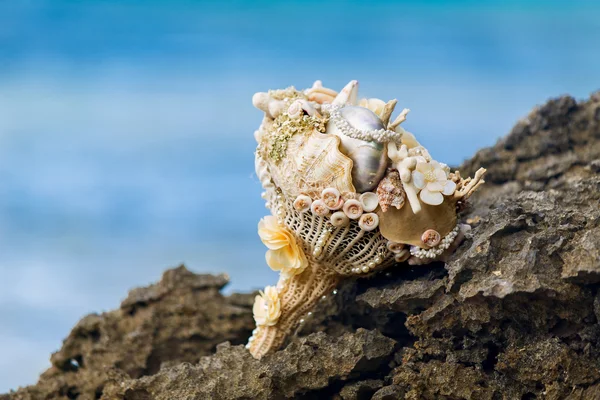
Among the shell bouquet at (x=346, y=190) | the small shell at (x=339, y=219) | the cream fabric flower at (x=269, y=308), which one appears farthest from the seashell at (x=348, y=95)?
the cream fabric flower at (x=269, y=308)

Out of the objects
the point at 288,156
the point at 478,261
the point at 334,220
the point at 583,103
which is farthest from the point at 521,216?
the point at 583,103

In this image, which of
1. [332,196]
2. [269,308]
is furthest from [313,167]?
[269,308]

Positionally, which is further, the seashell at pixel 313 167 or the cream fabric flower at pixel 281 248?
the cream fabric flower at pixel 281 248

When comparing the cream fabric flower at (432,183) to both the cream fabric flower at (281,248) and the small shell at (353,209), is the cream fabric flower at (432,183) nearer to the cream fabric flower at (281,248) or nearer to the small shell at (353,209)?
the small shell at (353,209)

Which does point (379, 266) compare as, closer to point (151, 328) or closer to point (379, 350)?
point (379, 350)

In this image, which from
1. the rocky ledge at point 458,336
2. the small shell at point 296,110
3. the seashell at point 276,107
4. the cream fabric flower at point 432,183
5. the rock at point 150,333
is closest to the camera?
the rocky ledge at point 458,336

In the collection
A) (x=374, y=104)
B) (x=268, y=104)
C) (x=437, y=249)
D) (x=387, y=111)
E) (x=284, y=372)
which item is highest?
(x=268, y=104)

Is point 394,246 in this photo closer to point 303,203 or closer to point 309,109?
point 303,203
